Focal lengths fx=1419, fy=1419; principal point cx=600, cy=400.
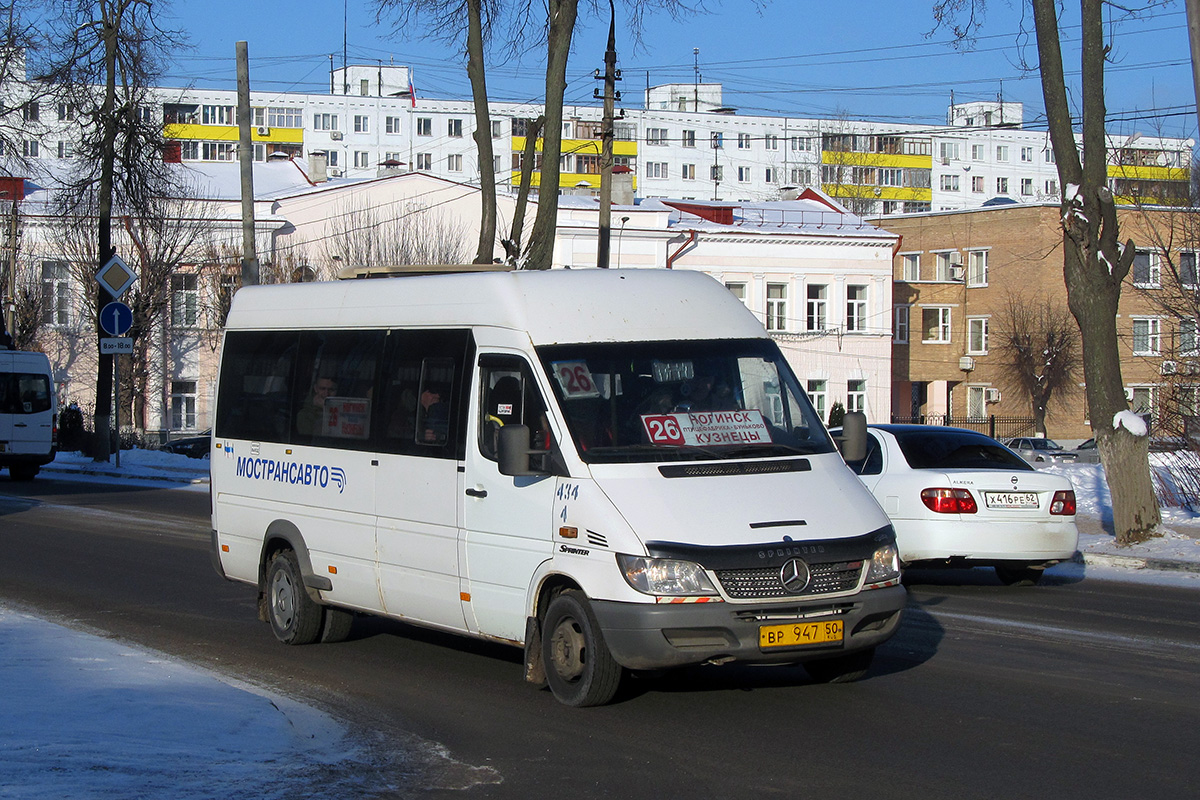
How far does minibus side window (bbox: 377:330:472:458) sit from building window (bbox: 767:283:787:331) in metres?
48.3

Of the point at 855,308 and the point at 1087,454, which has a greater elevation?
the point at 855,308

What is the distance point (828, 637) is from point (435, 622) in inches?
107

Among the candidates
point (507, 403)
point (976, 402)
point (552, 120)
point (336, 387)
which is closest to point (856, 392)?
point (976, 402)

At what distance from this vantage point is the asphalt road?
21.4ft

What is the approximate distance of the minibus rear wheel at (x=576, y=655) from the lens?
7758mm

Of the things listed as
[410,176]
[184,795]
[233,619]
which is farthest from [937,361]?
[184,795]

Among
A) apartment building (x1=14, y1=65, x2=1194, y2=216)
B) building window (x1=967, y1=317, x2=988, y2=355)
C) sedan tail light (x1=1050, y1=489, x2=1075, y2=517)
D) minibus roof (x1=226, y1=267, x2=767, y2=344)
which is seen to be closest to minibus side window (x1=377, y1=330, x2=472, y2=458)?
minibus roof (x1=226, y1=267, x2=767, y2=344)

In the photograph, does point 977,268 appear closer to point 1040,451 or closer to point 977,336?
point 977,336

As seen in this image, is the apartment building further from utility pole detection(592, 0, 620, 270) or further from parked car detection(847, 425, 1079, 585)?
parked car detection(847, 425, 1079, 585)

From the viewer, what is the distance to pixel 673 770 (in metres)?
6.69

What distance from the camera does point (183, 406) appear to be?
190 ft

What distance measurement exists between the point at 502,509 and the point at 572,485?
0.69 metres

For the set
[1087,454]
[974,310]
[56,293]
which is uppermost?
[56,293]

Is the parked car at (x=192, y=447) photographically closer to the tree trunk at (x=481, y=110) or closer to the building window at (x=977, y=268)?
the tree trunk at (x=481, y=110)
